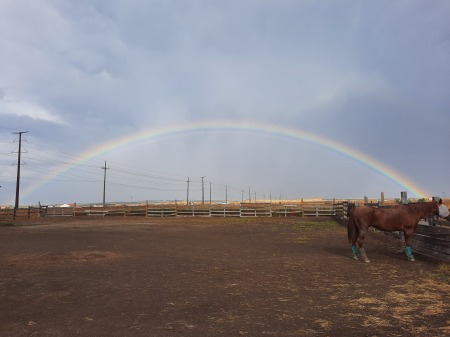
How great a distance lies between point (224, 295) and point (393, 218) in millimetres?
6900

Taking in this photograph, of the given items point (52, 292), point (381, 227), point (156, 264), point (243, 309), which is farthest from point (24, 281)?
point (381, 227)

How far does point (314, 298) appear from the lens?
273 inches

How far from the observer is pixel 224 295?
7.26 m

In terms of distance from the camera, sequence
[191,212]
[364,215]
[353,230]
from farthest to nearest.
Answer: [191,212] < [353,230] < [364,215]

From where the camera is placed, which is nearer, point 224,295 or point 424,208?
point 224,295

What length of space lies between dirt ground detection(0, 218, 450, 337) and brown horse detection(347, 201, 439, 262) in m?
0.92

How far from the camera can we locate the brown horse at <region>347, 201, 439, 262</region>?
11.3m

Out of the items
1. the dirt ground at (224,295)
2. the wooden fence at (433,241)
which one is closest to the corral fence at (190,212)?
the wooden fence at (433,241)

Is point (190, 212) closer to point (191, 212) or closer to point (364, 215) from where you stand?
point (191, 212)

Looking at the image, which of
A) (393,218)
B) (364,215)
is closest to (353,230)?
(364,215)

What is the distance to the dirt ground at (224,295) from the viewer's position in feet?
17.5

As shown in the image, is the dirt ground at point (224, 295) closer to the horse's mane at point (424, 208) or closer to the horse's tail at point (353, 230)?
the horse's tail at point (353, 230)

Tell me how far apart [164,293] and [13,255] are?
29.3ft

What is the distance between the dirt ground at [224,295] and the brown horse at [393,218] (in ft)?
3.03
